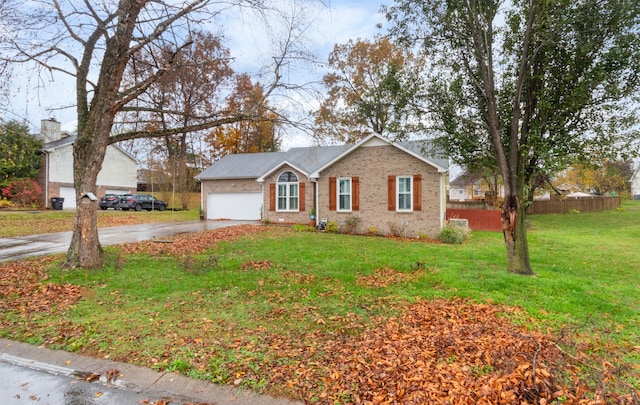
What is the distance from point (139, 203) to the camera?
2830 cm

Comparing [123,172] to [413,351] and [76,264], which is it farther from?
[413,351]

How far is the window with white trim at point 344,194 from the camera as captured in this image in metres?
16.7

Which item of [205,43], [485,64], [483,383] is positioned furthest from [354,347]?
[205,43]

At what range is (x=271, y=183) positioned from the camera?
768 inches

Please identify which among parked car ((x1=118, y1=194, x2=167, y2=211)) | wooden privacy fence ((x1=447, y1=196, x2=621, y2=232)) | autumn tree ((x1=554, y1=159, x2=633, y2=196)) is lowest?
wooden privacy fence ((x1=447, y1=196, x2=621, y2=232))

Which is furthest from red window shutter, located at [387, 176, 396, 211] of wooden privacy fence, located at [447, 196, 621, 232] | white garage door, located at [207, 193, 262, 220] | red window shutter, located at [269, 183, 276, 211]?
white garage door, located at [207, 193, 262, 220]

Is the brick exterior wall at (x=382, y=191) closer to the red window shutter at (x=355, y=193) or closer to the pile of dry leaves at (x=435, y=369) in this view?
the red window shutter at (x=355, y=193)

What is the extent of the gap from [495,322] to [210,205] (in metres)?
20.8

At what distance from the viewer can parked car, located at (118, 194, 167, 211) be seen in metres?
27.9

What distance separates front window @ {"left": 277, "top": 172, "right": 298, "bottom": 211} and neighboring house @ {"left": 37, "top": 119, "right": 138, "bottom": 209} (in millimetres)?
15692

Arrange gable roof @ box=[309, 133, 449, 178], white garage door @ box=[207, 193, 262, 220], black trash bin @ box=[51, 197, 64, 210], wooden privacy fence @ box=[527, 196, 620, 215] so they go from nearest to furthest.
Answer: gable roof @ box=[309, 133, 449, 178] < white garage door @ box=[207, 193, 262, 220] < black trash bin @ box=[51, 197, 64, 210] < wooden privacy fence @ box=[527, 196, 620, 215]

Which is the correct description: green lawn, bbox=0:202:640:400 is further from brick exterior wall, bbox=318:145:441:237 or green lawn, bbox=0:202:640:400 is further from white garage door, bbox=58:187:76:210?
white garage door, bbox=58:187:76:210

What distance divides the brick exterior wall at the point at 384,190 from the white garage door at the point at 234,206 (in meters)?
6.54

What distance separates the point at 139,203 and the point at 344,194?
769 inches
